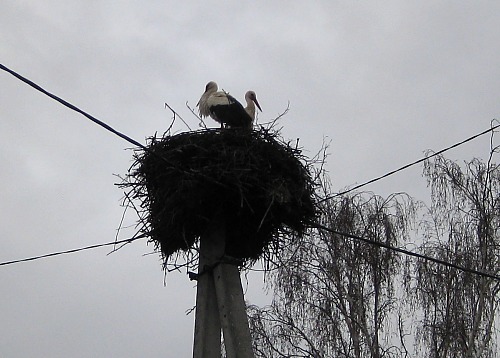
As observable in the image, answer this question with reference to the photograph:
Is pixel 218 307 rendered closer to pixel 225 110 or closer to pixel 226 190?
pixel 226 190

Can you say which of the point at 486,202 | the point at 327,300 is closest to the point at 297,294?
the point at 327,300

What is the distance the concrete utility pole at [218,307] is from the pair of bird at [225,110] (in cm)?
189

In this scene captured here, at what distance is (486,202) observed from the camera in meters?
10.5

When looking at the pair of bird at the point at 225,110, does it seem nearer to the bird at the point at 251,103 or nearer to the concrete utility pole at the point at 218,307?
the bird at the point at 251,103

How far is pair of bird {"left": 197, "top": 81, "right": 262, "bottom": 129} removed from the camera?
742 cm

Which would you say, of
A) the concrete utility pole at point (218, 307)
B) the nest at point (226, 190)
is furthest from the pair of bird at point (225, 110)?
the concrete utility pole at point (218, 307)

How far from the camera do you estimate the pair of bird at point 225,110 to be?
24.3ft

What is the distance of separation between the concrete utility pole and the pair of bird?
74.6 inches

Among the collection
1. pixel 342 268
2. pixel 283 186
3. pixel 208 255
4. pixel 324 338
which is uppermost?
pixel 342 268

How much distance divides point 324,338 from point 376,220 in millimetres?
1533

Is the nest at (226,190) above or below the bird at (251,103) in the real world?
below

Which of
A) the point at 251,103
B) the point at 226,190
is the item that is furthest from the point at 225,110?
the point at 226,190

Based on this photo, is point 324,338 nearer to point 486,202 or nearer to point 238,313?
point 486,202

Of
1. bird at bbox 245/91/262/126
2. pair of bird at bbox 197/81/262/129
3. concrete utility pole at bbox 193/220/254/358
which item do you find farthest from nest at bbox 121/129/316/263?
bird at bbox 245/91/262/126
